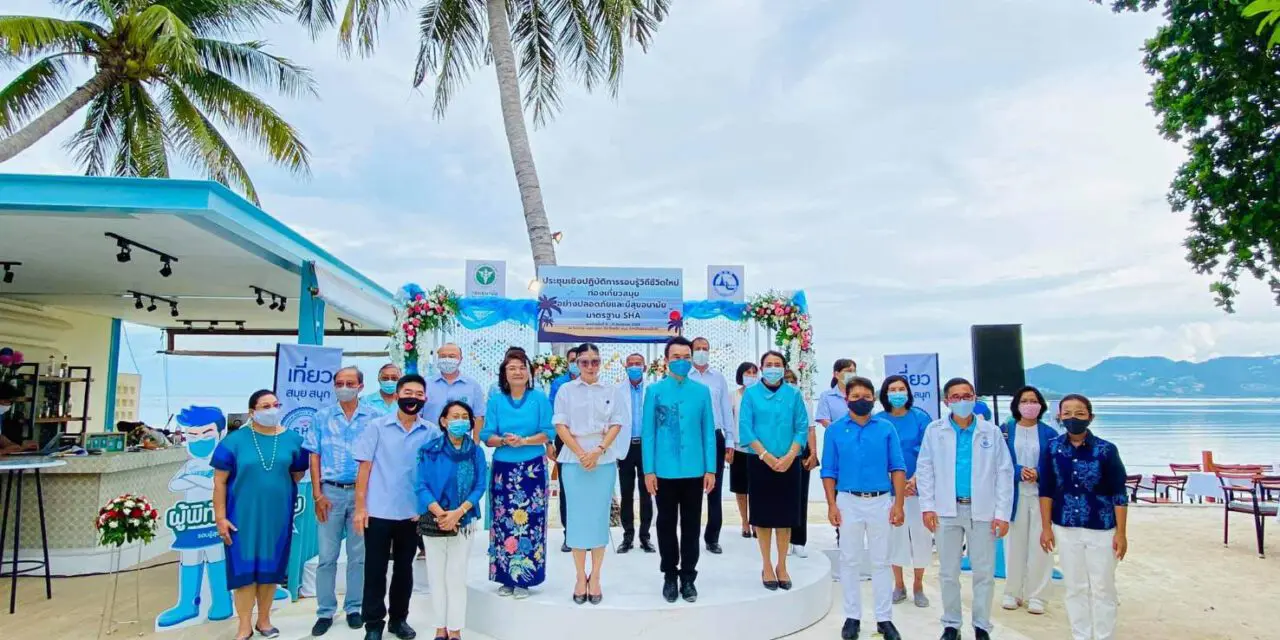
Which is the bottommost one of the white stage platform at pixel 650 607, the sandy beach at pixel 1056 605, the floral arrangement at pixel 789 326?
the sandy beach at pixel 1056 605

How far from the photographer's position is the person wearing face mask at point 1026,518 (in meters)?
5.09

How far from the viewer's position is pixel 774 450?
4680 millimetres

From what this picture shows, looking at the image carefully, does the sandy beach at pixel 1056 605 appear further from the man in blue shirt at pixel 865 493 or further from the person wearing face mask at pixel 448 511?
the person wearing face mask at pixel 448 511

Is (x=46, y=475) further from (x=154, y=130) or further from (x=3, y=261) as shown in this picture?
(x=154, y=130)

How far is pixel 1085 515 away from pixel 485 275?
5816 mm

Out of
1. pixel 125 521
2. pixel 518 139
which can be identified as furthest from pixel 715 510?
pixel 518 139

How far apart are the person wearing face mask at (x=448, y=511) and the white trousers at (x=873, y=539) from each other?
2.18 meters

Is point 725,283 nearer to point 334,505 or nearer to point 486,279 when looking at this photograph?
point 486,279

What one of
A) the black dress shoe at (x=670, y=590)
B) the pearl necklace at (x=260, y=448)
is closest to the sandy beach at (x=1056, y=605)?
the black dress shoe at (x=670, y=590)

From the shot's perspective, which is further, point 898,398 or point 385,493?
point 898,398

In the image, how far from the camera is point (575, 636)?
427 centimetres

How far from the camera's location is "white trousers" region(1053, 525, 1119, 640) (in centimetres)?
410

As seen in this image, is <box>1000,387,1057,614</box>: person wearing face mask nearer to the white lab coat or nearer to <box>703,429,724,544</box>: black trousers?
the white lab coat

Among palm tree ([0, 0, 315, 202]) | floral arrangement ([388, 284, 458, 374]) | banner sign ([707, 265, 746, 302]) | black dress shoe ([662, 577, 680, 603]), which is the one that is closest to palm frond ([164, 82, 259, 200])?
palm tree ([0, 0, 315, 202])
